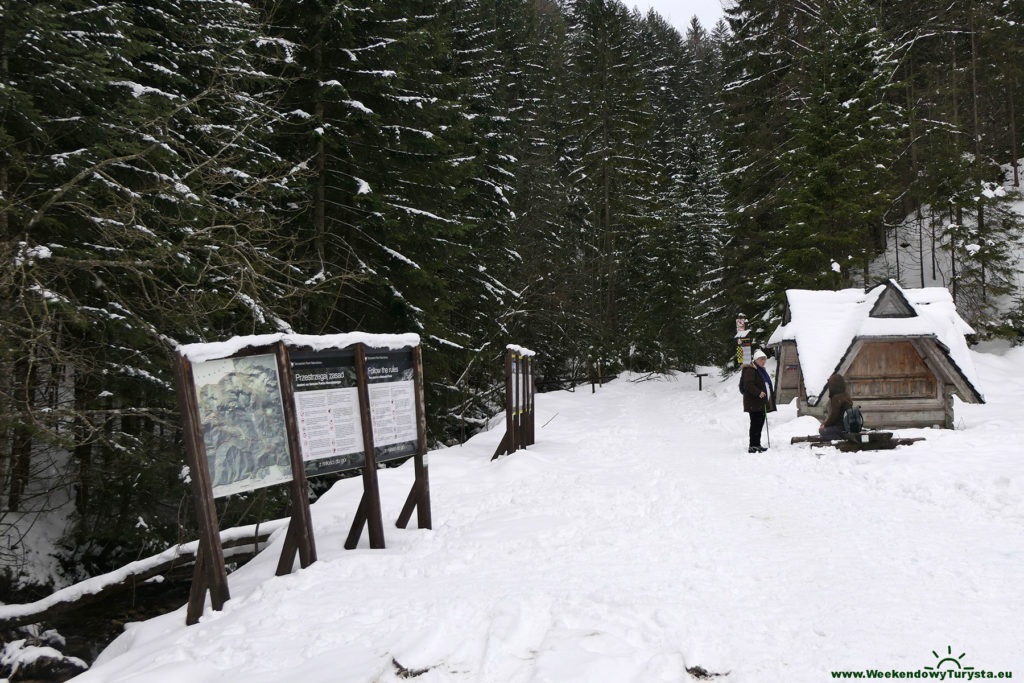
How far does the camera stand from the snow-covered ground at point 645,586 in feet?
11.9

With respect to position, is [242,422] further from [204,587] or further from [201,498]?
[204,587]

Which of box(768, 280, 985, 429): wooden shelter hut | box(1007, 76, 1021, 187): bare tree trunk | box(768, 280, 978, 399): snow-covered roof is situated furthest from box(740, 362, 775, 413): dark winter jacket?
box(1007, 76, 1021, 187): bare tree trunk

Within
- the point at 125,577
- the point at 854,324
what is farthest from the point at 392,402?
the point at 854,324


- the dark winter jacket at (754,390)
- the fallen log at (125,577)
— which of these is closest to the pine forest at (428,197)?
→ the fallen log at (125,577)

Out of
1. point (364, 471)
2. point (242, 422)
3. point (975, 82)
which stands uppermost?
point (975, 82)

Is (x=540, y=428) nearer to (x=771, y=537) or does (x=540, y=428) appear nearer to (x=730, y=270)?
(x=771, y=537)

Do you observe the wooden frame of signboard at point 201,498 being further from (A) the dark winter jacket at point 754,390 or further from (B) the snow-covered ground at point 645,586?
(A) the dark winter jacket at point 754,390

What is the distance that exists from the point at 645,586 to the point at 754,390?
815cm

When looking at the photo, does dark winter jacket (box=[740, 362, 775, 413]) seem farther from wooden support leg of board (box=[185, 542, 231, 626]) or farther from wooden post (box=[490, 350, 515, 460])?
wooden support leg of board (box=[185, 542, 231, 626])

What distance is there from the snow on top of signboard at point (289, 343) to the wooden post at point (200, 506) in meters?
0.12

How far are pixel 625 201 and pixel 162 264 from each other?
29742mm

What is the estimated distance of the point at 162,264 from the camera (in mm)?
8109

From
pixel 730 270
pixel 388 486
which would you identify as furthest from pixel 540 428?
pixel 730 270

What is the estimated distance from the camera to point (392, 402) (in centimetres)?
679
